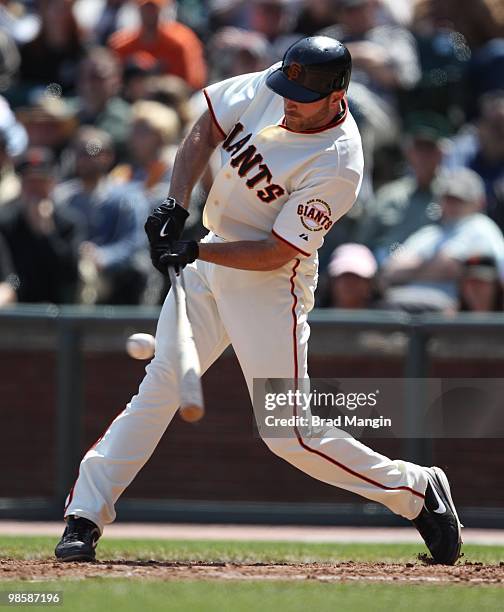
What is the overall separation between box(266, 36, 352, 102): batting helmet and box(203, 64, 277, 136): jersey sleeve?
248 millimetres

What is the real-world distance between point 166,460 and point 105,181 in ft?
9.13

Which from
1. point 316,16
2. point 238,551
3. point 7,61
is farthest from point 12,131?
point 238,551

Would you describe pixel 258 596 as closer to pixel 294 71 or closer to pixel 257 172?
pixel 257 172

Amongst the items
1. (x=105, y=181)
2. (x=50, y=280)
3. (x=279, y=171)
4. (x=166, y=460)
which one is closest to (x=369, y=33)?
(x=105, y=181)

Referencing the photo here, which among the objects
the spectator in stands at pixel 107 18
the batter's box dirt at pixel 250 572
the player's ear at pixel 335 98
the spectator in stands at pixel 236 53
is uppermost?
the spectator in stands at pixel 107 18

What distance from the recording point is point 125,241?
9672 millimetres

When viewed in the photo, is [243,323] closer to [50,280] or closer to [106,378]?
[106,378]

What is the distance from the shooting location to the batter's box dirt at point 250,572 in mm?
5004

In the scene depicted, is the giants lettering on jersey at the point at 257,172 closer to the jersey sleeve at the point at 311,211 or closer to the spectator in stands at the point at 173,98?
the jersey sleeve at the point at 311,211

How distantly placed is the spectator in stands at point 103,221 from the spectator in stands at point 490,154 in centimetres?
256

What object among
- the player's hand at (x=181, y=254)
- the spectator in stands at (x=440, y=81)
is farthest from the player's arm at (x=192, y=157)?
the spectator in stands at (x=440, y=81)

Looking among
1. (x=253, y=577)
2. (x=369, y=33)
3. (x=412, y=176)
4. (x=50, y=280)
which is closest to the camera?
(x=253, y=577)

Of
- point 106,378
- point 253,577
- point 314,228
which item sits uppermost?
point 314,228

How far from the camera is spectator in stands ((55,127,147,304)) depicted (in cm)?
952
